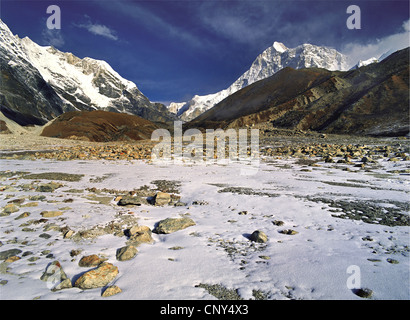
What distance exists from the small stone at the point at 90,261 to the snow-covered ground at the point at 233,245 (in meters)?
0.12

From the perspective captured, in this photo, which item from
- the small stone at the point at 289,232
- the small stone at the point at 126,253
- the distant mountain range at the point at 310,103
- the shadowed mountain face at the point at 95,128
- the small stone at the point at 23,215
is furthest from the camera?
the shadowed mountain face at the point at 95,128

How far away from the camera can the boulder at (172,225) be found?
482 centimetres

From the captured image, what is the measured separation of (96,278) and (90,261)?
62 cm

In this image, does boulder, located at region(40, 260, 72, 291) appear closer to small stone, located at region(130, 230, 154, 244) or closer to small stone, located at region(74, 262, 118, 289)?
small stone, located at region(74, 262, 118, 289)

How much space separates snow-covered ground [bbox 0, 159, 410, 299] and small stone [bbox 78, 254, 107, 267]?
119mm

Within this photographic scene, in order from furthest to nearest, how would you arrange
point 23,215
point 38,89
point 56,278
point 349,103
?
point 38,89, point 349,103, point 23,215, point 56,278

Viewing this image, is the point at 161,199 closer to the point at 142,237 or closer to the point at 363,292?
the point at 142,237

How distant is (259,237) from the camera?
14.2 ft

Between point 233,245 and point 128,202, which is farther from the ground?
point 128,202

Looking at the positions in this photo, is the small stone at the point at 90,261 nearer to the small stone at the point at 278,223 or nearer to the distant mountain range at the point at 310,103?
the small stone at the point at 278,223

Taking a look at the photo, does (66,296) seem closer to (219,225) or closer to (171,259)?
(171,259)

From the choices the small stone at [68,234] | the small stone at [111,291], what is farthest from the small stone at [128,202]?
the small stone at [111,291]

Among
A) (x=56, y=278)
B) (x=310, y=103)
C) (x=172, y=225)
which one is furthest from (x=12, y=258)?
(x=310, y=103)

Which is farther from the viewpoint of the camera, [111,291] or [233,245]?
[233,245]
